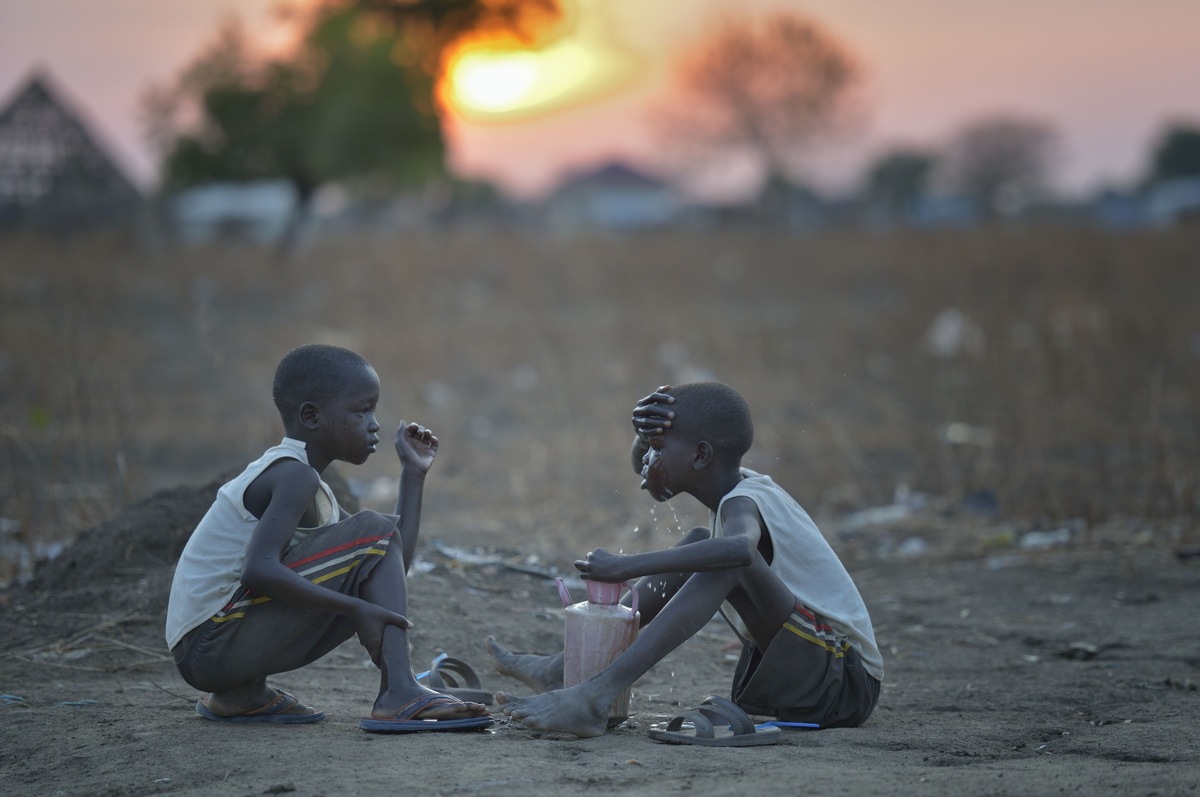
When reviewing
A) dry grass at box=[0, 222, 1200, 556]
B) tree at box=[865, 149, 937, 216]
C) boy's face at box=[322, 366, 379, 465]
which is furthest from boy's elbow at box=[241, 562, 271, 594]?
tree at box=[865, 149, 937, 216]

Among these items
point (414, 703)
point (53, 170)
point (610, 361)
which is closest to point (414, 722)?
point (414, 703)

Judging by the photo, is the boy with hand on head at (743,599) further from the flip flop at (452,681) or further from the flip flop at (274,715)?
the flip flop at (274,715)

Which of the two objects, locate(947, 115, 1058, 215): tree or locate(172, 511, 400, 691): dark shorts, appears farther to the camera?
locate(947, 115, 1058, 215): tree

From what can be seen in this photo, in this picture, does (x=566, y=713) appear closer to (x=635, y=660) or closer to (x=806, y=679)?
(x=635, y=660)

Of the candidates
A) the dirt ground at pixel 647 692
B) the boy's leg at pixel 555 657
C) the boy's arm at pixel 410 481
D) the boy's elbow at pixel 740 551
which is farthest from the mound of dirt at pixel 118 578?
the boy's elbow at pixel 740 551

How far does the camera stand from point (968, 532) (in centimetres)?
644

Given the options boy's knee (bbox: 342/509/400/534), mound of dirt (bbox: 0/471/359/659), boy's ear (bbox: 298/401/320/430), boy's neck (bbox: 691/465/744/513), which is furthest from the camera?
mound of dirt (bbox: 0/471/359/659)

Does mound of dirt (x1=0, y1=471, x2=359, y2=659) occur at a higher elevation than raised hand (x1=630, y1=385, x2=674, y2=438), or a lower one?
lower

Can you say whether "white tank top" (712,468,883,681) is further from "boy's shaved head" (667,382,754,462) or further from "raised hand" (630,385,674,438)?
"raised hand" (630,385,674,438)

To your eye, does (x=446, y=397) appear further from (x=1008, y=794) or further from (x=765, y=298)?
(x=1008, y=794)

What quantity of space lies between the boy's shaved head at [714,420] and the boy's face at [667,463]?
0.03 metres

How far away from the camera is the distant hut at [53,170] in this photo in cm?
2039

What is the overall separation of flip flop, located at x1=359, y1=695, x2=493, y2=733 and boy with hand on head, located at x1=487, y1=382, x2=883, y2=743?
0.48 ft

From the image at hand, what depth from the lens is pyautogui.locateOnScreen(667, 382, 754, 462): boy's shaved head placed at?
324cm
